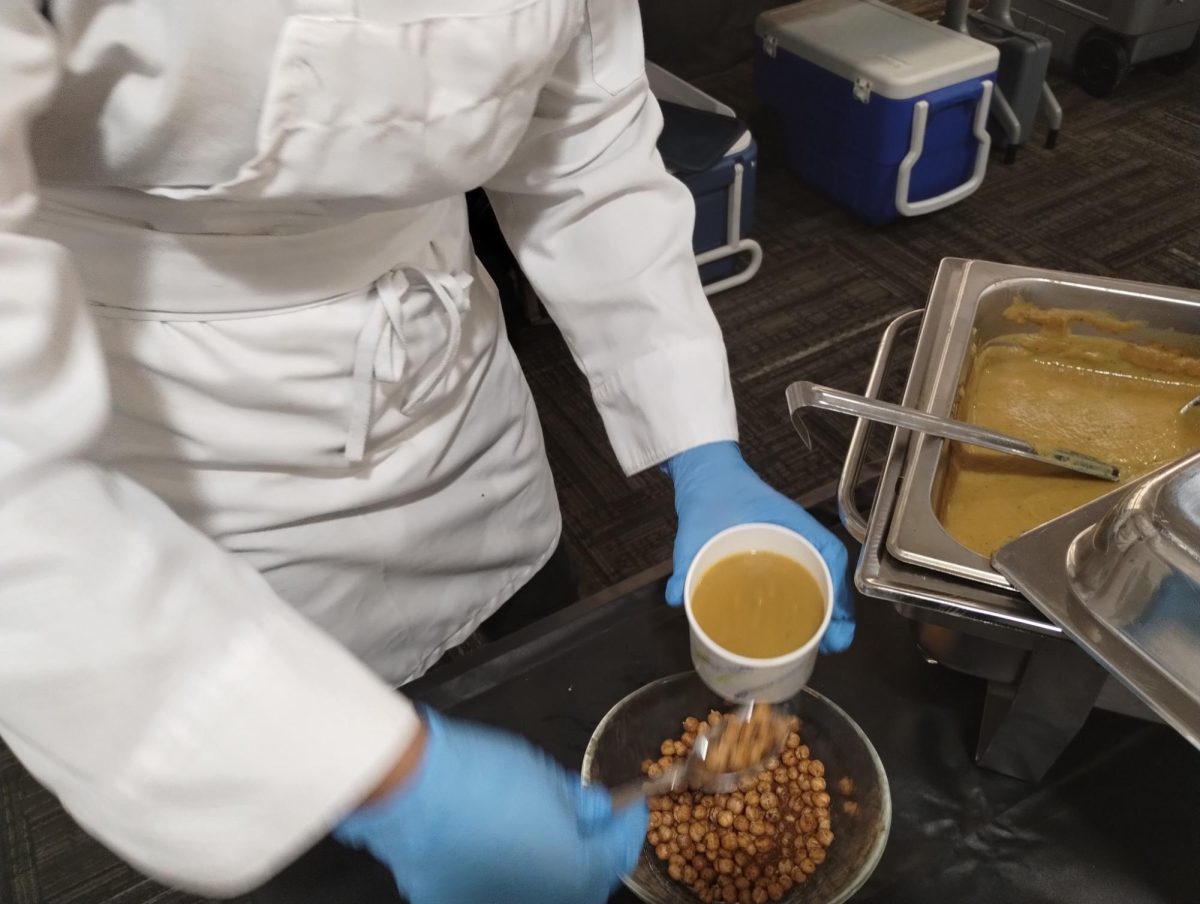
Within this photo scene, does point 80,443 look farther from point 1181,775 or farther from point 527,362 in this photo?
point 527,362

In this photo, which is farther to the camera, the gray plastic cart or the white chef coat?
the gray plastic cart

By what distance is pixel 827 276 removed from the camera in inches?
84.2

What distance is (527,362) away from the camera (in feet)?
6.45

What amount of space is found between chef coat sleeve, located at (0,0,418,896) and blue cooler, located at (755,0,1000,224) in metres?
1.94

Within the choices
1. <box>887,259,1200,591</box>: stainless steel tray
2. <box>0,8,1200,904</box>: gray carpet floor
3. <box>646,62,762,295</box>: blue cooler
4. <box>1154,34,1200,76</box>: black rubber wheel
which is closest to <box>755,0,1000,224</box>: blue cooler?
<box>0,8,1200,904</box>: gray carpet floor

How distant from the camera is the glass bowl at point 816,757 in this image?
62cm

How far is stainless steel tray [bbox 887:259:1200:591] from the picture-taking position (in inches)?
28.1

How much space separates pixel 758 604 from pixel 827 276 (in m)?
1.66

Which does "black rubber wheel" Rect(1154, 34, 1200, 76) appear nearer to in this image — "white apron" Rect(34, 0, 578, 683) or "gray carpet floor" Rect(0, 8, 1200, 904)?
"gray carpet floor" Rect(0, 8, 1200, 904)

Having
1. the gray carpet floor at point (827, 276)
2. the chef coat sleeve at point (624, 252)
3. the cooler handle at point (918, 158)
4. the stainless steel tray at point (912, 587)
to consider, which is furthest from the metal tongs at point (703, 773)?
the cooler handle at point (918, 158)

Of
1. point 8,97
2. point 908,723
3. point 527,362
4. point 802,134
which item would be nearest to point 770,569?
point 908,723

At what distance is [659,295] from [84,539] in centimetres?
50

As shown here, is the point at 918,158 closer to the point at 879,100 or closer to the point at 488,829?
the point at 879,100

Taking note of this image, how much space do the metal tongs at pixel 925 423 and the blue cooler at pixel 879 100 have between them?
150cm
